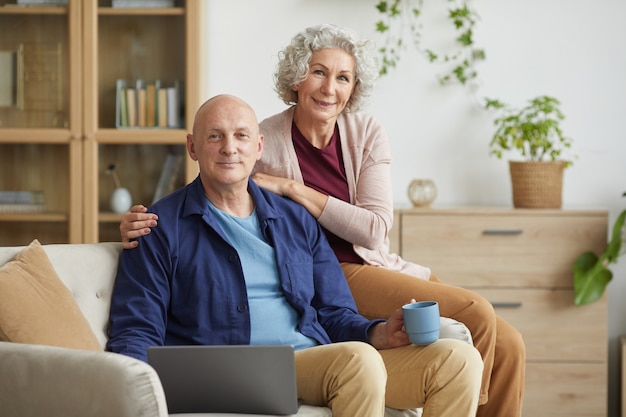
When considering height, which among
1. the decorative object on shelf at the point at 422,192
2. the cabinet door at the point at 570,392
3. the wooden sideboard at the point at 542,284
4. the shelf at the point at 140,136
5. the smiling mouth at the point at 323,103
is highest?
the smiling mouth at the point at 323,103

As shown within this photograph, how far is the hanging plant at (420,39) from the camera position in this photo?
4223 millimetres

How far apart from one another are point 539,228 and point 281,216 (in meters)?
1.64

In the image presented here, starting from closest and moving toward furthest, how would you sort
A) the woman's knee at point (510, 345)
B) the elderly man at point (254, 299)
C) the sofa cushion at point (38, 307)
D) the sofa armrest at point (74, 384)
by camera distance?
the sofa armrest at point (74, 384), the sofa cushion at point (38, 307), the elderly man at point (254, 299), the woman's knee at point (510, 345)

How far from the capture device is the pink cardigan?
2811 millimetres

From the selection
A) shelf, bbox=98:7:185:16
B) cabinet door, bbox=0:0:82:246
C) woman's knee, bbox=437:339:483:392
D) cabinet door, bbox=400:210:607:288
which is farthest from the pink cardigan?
cabinet door, bbox=0:0:82:246

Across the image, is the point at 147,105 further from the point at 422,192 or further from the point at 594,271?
the point at 594,271

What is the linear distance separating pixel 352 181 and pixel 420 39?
1.50m

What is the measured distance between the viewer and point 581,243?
12.7 ft

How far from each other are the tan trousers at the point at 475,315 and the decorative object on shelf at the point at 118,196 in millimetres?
1591

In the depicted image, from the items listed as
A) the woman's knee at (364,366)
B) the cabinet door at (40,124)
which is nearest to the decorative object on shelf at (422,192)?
the cabinet door at (40,124)

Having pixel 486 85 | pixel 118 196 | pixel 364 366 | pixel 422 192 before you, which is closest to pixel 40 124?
pixel 118 196

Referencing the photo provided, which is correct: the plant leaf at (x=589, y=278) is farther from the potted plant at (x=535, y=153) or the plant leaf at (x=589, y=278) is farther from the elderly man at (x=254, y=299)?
the elderly man at (x=254, y=299)

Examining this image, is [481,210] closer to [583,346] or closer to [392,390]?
[583,346]

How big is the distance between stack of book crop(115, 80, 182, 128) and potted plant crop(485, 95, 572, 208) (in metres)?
1.33
